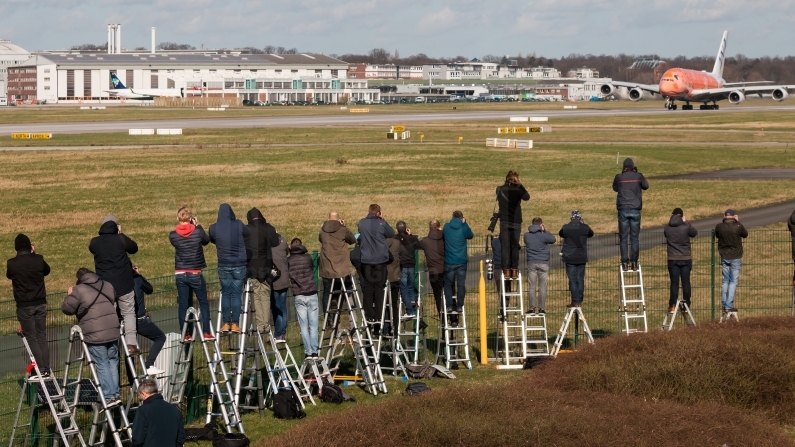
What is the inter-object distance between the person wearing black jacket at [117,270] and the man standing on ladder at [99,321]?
1373mm

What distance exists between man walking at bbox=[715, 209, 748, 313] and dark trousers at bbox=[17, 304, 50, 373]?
12998mm

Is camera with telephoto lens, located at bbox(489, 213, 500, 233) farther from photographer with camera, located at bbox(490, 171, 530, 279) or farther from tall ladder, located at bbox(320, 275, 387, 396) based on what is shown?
tall ladder, located at bbox(320, 275, 387, 396)

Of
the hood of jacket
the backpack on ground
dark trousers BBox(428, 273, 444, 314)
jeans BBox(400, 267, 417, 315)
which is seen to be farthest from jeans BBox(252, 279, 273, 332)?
dark trousers BBox(428, 273, 444, 314)

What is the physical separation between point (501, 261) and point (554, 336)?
2233 mm

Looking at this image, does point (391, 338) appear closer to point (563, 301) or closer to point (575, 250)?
point (575, 250)

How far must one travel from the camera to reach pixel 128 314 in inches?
599

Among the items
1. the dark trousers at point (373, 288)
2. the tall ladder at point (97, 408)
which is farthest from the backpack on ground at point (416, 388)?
the tall ladder at point (97, 408)

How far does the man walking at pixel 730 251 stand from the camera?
67.8 ft

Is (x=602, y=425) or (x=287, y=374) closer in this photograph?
(x=602, y=425)

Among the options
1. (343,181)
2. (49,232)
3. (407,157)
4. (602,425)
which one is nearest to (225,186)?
(343,181)

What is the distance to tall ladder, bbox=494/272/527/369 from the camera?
61.7 feet

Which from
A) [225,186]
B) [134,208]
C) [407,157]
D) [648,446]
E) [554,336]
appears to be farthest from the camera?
[407,157]

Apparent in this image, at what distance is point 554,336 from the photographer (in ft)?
69.8

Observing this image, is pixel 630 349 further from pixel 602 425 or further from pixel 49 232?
pixel 49 232
